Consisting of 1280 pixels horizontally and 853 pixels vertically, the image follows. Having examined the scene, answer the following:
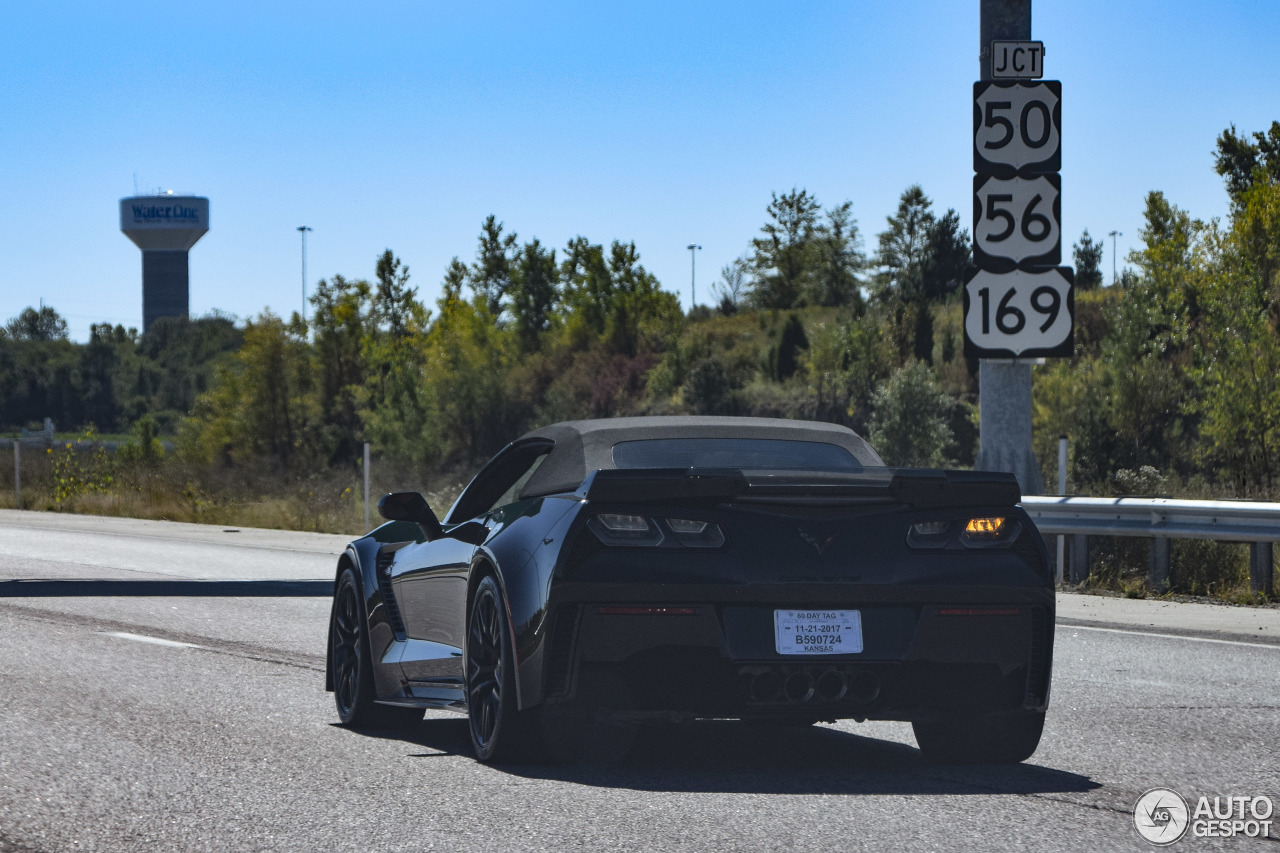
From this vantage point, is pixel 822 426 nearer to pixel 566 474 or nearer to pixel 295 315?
pixel 566 474

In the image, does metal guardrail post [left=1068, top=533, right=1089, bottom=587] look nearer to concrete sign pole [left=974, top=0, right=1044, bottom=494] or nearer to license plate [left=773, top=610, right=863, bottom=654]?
concrete sign pole [left=974, top=0, right=1044, bottom=494]

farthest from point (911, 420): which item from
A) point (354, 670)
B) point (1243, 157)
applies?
point (354, 670)

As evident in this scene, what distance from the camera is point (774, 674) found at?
18.3ft

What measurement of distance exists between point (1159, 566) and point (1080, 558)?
851mm

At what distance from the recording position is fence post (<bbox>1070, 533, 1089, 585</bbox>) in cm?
1506

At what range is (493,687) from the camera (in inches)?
238

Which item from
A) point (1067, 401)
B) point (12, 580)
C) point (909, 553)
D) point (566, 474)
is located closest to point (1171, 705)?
point (909, 553)

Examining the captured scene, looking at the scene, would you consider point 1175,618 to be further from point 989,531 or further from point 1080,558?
point 989,531

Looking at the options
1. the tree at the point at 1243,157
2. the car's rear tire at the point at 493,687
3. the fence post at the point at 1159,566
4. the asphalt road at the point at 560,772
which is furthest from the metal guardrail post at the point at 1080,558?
the tree at the point at 1243,157

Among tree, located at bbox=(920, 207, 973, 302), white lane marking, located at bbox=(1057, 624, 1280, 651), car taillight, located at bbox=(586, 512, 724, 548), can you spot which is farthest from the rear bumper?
tree, located at bbox=(920, 207, 973, 302)

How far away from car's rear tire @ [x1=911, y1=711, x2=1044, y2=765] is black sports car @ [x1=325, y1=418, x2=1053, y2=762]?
0.01m

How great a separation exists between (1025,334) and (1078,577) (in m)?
2.31

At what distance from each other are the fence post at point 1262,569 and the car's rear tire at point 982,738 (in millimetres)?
8228

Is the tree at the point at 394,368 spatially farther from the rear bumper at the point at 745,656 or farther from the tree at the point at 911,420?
the rear bumper at the point at 745,656
